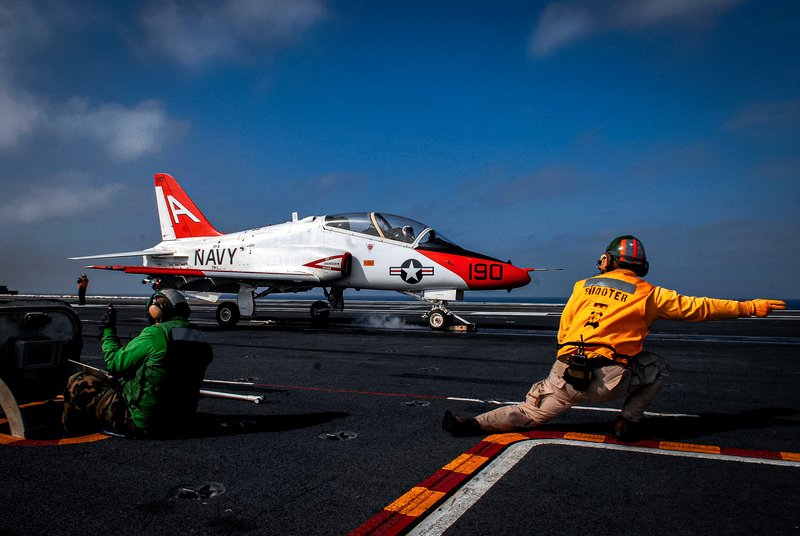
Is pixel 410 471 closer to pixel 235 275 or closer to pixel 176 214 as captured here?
pixel 235 275

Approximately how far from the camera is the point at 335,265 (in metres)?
16.0

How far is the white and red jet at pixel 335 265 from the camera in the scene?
580 inches

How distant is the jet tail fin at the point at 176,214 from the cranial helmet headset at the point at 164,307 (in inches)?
691

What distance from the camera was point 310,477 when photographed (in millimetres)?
3578

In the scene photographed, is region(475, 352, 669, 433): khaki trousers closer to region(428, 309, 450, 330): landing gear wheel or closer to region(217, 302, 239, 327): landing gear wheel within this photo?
region(428, 309, 450, 330): landing gear wheel

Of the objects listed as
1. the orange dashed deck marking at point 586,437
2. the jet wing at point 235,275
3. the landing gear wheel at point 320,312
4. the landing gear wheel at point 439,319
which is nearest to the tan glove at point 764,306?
the orange dashed deck marking at point 586,437

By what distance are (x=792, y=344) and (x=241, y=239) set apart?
1657 cm

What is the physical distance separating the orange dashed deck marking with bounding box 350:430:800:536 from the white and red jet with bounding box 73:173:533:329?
9882 millimetres

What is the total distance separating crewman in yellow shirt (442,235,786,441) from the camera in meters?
4.27

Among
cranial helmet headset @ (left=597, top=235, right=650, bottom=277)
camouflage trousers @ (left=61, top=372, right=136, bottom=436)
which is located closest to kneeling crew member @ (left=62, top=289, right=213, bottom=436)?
camouflage trousers @ (left=61, top=372, right=136, bottom=436)

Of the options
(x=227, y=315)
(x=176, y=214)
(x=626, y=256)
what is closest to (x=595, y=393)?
(x=626, y=256)

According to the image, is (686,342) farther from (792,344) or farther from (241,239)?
(241,239)

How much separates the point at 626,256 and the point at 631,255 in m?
0.04

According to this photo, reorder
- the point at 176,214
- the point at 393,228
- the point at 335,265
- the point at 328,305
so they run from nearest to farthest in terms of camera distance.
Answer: the point at 393,228 → the point at 335,265 → the point at 328,305 → the point at 176,214
